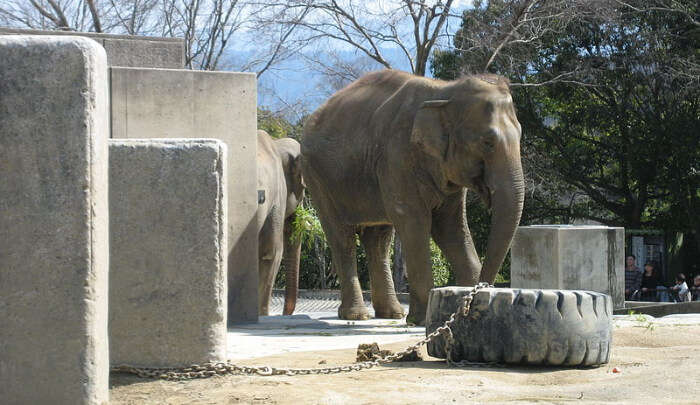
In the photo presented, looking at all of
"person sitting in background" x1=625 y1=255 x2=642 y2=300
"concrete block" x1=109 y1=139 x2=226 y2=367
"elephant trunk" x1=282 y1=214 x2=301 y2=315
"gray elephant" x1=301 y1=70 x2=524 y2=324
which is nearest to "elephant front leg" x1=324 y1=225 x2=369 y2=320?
"gray elephant" x1=301 y1=70 x2=524 y2=324

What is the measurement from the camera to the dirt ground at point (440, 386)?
199 inches

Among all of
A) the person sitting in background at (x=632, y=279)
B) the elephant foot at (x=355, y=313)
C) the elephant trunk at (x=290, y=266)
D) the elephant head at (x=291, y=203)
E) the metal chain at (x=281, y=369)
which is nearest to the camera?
the metal chain at (x=281, y=369)

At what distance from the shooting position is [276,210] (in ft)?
42.3

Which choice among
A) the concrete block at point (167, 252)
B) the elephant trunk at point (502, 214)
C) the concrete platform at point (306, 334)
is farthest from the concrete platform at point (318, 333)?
the concrete block at point (167, 252)

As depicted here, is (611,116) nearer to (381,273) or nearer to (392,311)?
(381,273)

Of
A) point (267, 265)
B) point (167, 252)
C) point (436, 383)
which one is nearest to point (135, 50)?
point (267, 265)

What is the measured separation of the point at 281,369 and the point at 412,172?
4.23m

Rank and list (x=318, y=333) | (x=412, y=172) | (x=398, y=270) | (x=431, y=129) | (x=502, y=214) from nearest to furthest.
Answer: (x=318, y=333) → (x=502, y=214) → (x=431, y=129) → (x=412, y=172) → (x=398, y=270)

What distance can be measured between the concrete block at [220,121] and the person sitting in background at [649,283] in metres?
10.4

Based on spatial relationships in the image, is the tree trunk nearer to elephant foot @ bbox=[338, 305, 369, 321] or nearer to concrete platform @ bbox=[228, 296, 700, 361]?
elephant foot @ bbox=[338, 305, 369, 321]

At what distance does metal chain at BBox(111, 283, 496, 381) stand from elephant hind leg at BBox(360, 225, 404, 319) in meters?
4.55

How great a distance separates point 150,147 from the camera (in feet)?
18.4

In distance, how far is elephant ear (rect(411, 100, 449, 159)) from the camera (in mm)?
9383

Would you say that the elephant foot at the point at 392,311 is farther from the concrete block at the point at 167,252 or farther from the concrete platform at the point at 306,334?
the concrete block at the point at 167,252
